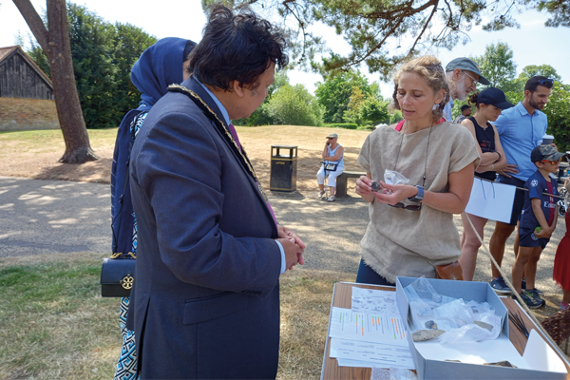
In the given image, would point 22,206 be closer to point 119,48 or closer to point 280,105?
point 119,48

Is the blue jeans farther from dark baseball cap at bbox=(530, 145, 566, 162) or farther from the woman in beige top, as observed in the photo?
dark baseball cap at bbox=(530, 145, 566, 162)

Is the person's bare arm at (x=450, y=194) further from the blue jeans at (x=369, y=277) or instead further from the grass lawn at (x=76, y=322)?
the grass lawn at (x=76, y=322)

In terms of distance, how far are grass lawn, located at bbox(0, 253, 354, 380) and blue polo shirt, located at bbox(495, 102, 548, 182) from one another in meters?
2.09

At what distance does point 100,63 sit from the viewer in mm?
27219

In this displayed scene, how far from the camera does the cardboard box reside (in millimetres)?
963

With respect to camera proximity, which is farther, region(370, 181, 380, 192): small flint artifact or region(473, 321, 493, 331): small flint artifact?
region(370, 181, 380, 192): small flint artifact

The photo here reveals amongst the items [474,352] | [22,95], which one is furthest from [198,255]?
[22,95]

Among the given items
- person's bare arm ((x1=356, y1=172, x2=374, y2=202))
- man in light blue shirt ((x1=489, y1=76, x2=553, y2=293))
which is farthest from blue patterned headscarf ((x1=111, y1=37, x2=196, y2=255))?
man in light blue shirt ((x1=489, y1=76, x2=553, y2=293))

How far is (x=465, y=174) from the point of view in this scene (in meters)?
1.76

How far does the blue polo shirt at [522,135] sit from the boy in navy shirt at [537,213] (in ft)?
0.67

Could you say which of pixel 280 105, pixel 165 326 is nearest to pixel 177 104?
pixel 165 326

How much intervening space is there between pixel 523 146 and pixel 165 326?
12.9ft

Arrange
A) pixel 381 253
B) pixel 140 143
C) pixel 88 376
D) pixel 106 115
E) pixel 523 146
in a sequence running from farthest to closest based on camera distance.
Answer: pixel 106 115 → pixel 523 146 → pixel 88 376 → pixel 381 253 → pixel 140 143

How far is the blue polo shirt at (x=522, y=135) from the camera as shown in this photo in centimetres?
392
